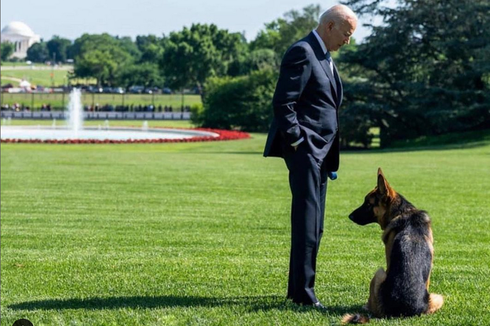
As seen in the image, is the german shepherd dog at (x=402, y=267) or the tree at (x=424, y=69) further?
the tree at (x=424, y=69)

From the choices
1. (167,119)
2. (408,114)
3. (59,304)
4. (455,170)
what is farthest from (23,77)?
(59,304)

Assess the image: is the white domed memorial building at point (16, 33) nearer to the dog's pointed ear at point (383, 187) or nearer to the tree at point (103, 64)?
the tree at point (103, 64)

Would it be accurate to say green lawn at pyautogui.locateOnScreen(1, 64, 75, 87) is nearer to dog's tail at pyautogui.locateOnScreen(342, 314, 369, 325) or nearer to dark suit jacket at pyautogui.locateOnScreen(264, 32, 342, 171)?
dark suit jacket at pyautogui.locateOnScreen(264, 32, 342, 171)

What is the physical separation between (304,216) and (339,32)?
1453 millimetres

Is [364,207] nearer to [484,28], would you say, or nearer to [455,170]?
[455,170]

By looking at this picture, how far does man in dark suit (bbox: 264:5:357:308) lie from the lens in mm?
6793

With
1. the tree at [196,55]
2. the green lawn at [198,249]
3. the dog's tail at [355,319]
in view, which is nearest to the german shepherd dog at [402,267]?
the dog's tail at [355,319]

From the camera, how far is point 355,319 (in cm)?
617

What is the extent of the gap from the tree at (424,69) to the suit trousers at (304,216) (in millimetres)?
37883

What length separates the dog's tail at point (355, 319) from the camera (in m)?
6.14

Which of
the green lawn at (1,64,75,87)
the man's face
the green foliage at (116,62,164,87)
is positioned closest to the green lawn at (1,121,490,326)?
the man's face

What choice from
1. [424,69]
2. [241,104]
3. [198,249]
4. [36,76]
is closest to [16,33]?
[36,76]

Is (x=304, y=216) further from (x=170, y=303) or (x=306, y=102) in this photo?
(x=170, y=303)

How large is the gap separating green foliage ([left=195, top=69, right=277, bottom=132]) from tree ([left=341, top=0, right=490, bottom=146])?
16.2 metres
